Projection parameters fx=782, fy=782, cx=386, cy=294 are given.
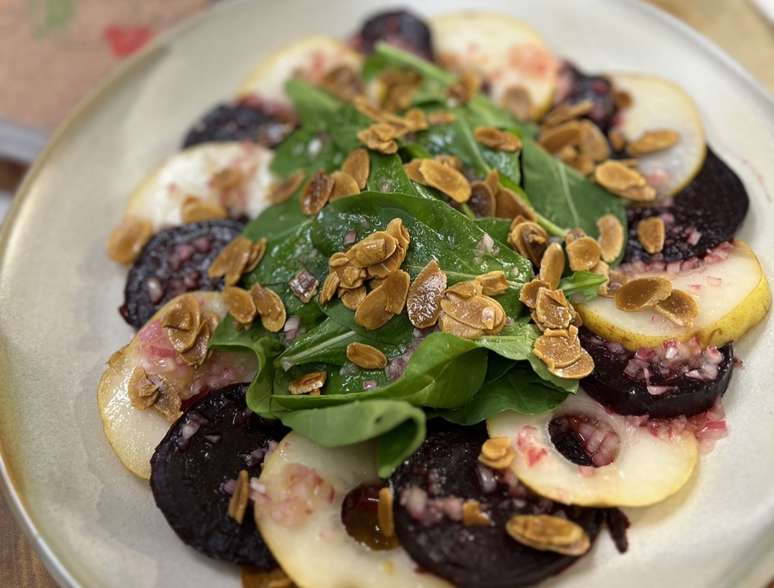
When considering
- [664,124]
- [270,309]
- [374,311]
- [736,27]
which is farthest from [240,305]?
[736,27]

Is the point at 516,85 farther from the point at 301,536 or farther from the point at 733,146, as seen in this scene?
the point at 301,536

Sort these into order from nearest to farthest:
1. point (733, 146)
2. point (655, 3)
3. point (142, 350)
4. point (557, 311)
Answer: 1. point (557, 311)
2. point (142, 350)
3. point (733, 146)
4. point (655, 3)

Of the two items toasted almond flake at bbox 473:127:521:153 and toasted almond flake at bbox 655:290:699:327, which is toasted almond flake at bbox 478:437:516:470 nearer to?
toasted almond flake at bbox 655:290:699:327

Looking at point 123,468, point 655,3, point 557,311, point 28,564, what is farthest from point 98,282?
point 655,3

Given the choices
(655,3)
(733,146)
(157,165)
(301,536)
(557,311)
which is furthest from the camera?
(655,3)

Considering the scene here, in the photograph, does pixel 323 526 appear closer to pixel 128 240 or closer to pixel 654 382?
pixel 654 382

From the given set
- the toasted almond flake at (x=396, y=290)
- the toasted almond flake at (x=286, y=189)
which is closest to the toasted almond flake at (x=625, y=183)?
the toasted almond flake at (x=396, y=290)
